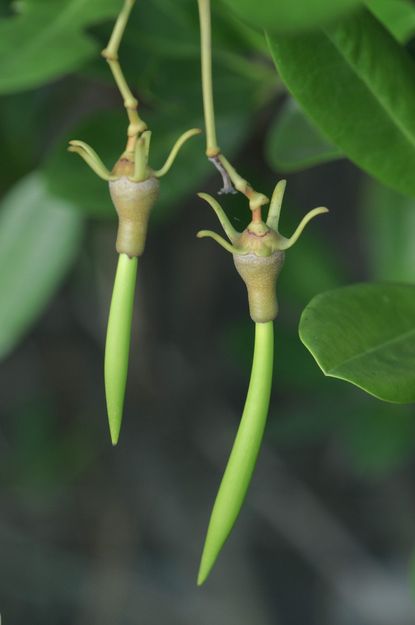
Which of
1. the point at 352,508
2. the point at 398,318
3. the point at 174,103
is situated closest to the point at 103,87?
the point at 174,103

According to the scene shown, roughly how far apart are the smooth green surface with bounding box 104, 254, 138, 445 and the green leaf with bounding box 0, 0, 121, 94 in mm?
248

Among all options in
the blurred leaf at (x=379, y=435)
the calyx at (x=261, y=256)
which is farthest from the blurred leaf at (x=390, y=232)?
the calyx at (x=261, y=256)

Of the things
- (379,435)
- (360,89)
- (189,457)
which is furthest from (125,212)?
(189,457)

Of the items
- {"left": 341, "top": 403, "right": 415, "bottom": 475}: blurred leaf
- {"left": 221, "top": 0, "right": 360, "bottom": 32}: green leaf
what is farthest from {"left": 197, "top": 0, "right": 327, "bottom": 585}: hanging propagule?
{"left": 341, "top": 403, "right": 415, "bottom": 475}: blurred leaf

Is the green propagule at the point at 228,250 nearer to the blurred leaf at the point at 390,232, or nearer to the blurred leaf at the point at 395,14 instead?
the blurred leaf at the point at 395,14

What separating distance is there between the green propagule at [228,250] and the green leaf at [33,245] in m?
0.44

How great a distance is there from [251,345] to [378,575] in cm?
58

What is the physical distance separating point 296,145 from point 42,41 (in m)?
0.20

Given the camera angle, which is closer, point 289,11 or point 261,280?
point 289,11

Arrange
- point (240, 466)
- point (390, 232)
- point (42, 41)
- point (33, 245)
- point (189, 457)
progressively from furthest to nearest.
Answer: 1. point (189, 457)
2. point (390, 232)
3. point (33, 245)
4. point (42, 41)
5. point (240, 466)

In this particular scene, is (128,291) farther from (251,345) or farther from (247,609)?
(247,609)

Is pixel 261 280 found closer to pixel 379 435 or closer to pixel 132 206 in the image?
pixel 132 206

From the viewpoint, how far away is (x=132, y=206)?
50cm

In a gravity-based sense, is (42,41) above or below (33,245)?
above
